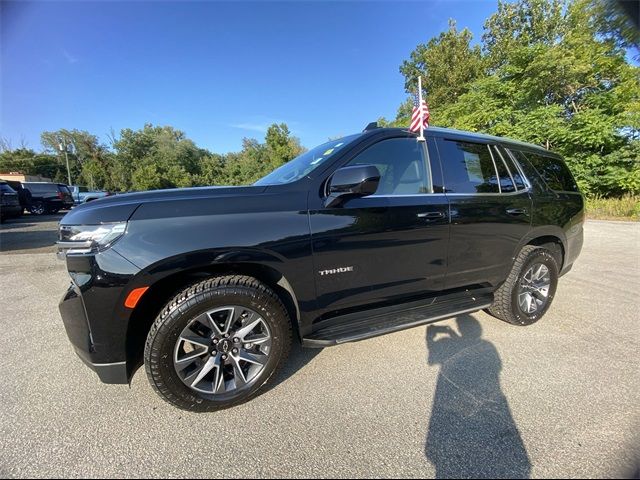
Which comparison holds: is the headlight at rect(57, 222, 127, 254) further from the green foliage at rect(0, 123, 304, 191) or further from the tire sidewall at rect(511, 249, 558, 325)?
the green foliage at rect(0, 123, 304, 191)

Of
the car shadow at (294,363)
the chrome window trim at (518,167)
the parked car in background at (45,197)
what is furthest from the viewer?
the parked car in background at (45,197)

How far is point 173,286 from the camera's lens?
82.6 inches

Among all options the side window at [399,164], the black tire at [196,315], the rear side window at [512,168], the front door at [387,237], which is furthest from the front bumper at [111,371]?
the rear side window at [512,168]

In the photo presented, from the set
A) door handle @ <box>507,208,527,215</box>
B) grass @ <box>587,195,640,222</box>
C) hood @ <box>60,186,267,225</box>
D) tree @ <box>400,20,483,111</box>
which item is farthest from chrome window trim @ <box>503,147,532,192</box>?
tree @ <box>400,20,483,111</box>

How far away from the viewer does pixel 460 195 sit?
281cm

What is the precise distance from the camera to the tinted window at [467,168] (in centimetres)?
285

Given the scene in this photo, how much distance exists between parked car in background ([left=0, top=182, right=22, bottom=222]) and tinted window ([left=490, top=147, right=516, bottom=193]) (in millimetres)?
16746

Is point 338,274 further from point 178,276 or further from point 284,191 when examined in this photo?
point 178,276

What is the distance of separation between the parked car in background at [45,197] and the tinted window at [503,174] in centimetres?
2137

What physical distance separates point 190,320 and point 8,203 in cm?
1620

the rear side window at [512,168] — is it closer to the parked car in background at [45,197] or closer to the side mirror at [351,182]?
the side mirror at [351,182]

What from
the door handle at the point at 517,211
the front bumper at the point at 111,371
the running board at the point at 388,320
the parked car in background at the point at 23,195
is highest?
the parked car in background at the point at 23,195

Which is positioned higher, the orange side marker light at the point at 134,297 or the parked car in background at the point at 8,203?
the parked car in background at the point at 8,203

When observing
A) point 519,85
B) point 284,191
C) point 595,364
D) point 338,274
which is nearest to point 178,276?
point 284,191
